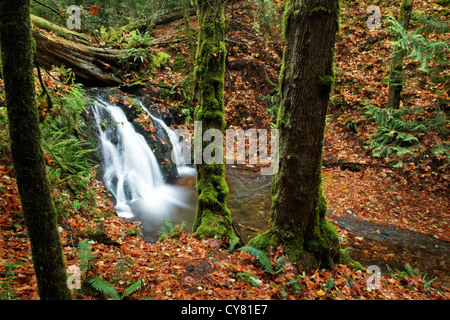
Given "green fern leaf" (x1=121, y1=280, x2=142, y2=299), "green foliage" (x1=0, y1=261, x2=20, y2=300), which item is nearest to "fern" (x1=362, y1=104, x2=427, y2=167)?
"green fern leaf" (x1=121, y1=280, x2=142, y2=299)

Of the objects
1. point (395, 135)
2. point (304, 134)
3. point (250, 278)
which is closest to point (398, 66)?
point (395, 135)

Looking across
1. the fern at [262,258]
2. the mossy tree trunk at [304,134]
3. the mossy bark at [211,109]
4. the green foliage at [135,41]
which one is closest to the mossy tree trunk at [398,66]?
the mossy bark at [211,109]

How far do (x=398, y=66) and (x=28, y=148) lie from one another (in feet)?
41.6

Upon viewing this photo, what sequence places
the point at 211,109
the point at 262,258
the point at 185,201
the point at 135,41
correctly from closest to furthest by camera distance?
the point at 262,258 → the point at 211,109 → the point at 185,201 → the point at 135,41

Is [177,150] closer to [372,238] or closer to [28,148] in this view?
[372,238]

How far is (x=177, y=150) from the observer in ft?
37.2

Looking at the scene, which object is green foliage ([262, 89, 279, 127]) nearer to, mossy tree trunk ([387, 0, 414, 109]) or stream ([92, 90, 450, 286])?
stream ([92, 90, 450, 286])

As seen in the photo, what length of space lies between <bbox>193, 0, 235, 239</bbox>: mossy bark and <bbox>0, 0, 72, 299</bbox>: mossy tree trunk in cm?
319

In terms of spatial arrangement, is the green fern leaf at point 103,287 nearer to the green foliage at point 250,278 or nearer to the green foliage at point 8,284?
the green foliage at point 8,284

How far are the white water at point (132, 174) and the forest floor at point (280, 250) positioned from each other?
2.87 ft

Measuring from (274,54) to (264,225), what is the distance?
40.3 ft

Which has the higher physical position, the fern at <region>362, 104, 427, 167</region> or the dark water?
the fern at <region>362, 104, 427, 167</region>

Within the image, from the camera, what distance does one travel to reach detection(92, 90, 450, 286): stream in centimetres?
570

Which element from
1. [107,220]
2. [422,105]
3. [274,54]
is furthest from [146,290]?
[274,54]
